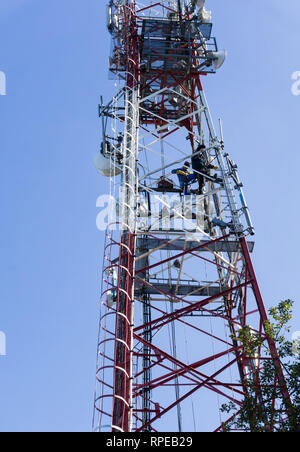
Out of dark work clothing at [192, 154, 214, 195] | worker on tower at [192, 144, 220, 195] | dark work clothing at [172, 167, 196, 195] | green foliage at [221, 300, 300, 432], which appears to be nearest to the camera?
green foliage at [221, 300, 300, 432]

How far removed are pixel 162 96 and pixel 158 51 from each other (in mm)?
1971

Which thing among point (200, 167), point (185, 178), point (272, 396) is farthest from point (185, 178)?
point (272, 396)

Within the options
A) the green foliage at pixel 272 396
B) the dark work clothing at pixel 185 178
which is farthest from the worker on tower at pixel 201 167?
the green foliage at pixel 272 396

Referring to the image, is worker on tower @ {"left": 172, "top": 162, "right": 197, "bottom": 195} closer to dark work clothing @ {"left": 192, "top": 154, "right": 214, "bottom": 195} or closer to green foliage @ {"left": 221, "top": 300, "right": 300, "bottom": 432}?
dark work clothing @ {"left": 192, "top": 154, "right": 214, "bottom": 195}

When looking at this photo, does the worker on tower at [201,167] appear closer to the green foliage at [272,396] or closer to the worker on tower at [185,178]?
the worker on tower at [185,178]

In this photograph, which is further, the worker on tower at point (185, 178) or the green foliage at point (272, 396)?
the worker on tower at point (185, 178)

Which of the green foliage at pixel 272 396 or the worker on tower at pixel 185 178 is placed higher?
the worker on tower at pixel 185 178

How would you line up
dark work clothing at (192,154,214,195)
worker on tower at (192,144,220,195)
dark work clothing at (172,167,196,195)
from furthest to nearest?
1. dark work clothing at (172,167,196,195)
2. dark work clothing at (192,154,214,195)
3. worker on tower at (192,144,220,195)

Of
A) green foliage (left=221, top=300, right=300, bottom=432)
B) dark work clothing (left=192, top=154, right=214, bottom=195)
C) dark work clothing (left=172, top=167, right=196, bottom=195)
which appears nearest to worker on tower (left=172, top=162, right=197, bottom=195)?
dark work clothing (left=172, top=167, right=196, bottom=195)

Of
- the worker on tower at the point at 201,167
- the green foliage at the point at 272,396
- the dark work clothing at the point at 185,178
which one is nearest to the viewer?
the green foliage at the point at 272,396

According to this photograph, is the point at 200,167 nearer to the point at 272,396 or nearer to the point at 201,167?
the point at 201,167
